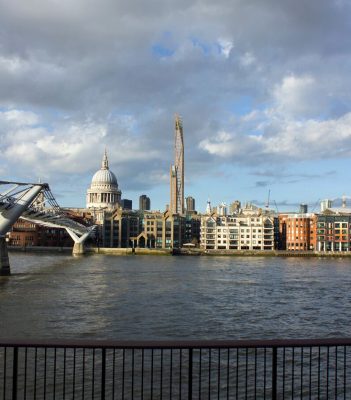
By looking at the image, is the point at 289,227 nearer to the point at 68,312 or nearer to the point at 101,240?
the point at 101,240

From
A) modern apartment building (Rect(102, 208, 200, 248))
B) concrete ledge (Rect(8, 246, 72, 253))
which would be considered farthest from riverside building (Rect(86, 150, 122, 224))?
concrete ledge (Rect(8, 246, 72, 253))

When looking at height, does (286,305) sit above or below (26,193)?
below

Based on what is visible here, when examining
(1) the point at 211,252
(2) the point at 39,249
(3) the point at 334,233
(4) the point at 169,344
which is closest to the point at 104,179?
(2) the point at 39,249

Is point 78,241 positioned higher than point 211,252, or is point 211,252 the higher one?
point 78,241

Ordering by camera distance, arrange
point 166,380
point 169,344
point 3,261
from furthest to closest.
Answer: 1. point 3,261
2. point 166,380
3. point 169,344

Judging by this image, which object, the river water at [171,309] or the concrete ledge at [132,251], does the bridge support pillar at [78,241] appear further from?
the river water at [171,309]

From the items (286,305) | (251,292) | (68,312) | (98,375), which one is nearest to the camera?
(98,375)

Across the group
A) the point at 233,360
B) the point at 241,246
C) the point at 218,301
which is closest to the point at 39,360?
the point at 233,360

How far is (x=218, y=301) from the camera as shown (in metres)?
33.3

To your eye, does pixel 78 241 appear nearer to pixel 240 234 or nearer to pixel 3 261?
pixel 240 234

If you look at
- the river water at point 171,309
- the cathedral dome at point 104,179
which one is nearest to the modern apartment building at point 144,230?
the cathedral dome at point 104,179

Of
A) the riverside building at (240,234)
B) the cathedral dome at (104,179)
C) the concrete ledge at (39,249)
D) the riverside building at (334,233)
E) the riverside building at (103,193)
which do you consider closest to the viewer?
the riverside building at (334,233)

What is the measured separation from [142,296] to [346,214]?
10293 centimetres

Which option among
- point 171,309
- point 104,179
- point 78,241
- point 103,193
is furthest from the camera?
point 104,179
